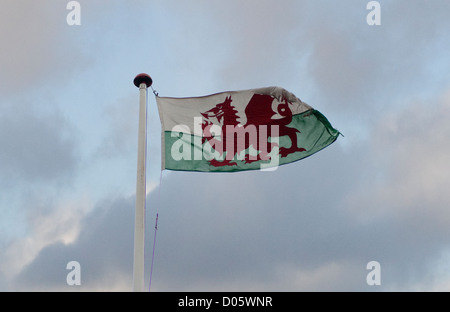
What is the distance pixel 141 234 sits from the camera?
13766mm

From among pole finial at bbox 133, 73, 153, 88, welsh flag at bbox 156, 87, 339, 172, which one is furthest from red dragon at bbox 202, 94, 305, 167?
pole finial at bbox 133, 73, 153, 88

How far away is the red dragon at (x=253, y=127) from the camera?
16.6m

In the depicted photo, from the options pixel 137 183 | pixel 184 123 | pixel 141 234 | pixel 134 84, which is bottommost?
pixel 141 234

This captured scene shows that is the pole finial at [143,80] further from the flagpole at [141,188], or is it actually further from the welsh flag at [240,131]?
the welsh flag at [240,131]

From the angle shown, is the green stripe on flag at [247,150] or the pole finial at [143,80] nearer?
the pole finial at [143,80]

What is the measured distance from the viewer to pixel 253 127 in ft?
56.6

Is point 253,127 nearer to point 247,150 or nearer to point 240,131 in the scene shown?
point 240,131

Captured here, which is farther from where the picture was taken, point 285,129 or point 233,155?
point 285,129

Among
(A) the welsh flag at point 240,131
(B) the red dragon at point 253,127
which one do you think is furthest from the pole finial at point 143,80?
(B) the red dragon at point 253,127
